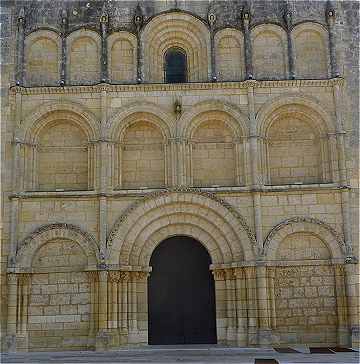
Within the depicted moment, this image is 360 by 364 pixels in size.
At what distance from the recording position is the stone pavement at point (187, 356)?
13723 millimetres

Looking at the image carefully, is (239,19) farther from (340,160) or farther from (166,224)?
(166,224)

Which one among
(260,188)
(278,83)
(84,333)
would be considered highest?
(278,83)

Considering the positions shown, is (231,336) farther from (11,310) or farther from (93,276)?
(11,310)

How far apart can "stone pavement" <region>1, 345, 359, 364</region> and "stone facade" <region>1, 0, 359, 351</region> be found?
0.64 m

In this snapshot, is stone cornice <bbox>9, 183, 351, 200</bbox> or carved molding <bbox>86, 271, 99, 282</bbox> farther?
stone cornice <bbox>9, 183, 351, 200</bbox>

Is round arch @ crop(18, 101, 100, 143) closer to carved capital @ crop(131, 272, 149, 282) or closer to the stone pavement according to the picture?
carved capital @ crop(131, 272, 149, 282)

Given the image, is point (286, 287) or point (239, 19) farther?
point (239, 19)

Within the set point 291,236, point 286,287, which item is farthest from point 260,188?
point 286,287

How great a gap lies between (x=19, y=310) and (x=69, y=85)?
6775mm

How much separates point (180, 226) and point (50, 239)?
3795 millimetres

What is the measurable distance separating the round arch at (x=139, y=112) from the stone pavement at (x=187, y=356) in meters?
6.20

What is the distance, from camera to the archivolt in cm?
1672

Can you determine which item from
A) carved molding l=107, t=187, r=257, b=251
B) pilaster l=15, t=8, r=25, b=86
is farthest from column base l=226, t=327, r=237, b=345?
pilaster l=15, t=8, r=25, b=86

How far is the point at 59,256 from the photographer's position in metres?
Answer: 16.8
